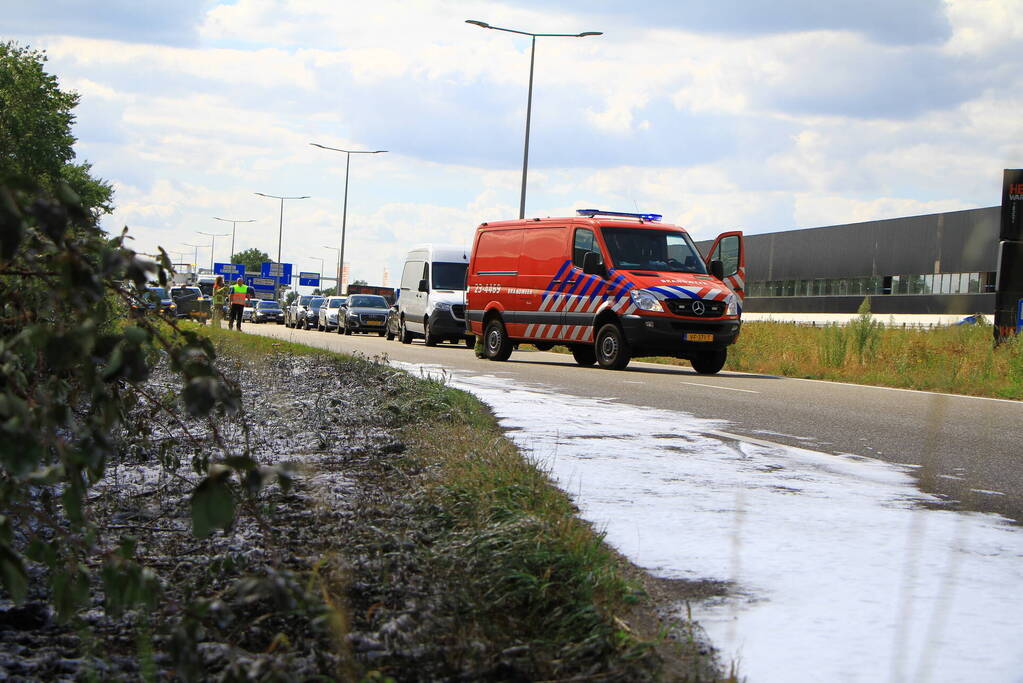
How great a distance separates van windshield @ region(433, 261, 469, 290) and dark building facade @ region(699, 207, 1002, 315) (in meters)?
25.7

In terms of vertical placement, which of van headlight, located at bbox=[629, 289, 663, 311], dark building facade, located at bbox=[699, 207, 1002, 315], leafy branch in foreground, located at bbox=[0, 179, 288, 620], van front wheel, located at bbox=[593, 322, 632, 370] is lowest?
van front wheel, located at bbox=[593, 322, 632, 370]

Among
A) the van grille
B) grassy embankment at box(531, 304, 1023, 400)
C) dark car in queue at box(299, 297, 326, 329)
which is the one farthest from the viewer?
dark car in queue at box(299, 297, 326, 329)

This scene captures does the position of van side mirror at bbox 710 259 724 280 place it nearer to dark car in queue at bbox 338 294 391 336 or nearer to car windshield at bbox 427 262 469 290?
car windshield at bbox 427 262 469 290

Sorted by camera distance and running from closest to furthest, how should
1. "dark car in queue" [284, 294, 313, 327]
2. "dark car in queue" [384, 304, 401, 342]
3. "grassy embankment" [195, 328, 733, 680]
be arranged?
"grassy embankment" [195, 328, 733, 680]
"dark car in queue" [384, 304, 401, 342]
"dark car in queue" [284, 294, 313, 327]

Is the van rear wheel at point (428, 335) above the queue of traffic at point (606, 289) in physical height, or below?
below

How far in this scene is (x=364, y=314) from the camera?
134ft

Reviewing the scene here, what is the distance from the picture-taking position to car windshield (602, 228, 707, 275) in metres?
18.9

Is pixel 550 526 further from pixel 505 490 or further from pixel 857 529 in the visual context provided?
pixel 857 529

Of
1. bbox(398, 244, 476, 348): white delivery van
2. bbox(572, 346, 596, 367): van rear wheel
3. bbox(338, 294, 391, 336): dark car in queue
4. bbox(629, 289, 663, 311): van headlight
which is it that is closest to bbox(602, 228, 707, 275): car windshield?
bbox(629, 289, 663, 311): van headlight

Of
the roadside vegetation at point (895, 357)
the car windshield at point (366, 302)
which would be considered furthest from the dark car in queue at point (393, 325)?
the roadside vegetation at point (895, 357)

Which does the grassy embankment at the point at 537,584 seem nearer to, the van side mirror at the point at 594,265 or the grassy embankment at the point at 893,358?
the grassy embankment at the point at 893,358

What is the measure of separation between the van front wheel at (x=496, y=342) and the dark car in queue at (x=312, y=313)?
3128 centimetres

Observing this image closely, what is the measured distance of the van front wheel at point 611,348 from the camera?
18328 mm

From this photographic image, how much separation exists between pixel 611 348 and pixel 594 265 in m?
1.32
